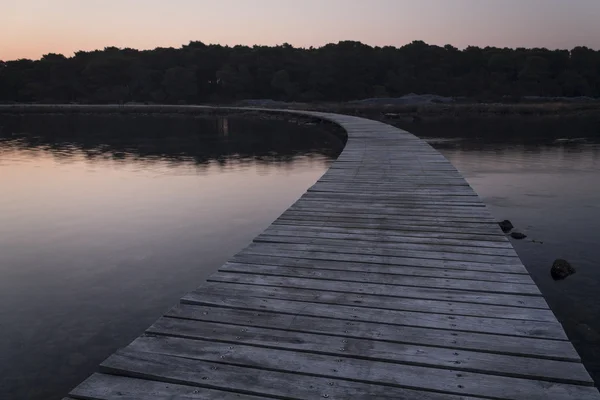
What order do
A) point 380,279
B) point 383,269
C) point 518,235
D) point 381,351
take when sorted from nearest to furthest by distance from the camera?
point 381,351 → point 380,279 → point 383,269 → point 518,235

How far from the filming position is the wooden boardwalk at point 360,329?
2.93m

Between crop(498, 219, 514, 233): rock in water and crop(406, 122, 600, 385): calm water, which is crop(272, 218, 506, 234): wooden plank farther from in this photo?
crop(498, 219, 514, 233): rock in water

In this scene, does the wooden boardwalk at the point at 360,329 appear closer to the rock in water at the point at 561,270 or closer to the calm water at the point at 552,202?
the calm water at the point at 552,202

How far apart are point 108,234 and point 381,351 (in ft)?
26.7

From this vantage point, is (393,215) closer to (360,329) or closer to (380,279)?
(380,279)

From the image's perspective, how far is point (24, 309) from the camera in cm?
633

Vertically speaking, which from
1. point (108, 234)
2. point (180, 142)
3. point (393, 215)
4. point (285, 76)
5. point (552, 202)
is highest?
point (285, 76)

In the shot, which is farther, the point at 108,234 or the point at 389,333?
the point at 108,234

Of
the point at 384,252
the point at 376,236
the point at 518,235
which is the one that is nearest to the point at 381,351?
the point at 384,252

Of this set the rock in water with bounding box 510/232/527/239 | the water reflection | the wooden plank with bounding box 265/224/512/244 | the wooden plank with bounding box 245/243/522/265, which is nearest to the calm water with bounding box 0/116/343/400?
the water reflection

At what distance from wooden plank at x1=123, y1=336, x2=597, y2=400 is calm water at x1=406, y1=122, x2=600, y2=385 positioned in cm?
265

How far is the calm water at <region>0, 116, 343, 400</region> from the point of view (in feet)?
18.2

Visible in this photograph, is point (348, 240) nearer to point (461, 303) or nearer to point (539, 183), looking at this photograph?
point (461, 303)

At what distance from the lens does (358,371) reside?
10.1 feet
